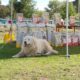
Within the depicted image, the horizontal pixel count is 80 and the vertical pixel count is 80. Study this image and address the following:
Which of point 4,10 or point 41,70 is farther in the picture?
point 4,10

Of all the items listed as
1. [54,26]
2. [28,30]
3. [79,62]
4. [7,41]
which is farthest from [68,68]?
[7,41]

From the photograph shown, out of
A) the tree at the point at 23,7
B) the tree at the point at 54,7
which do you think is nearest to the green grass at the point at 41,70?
the tree at the point at 23,7

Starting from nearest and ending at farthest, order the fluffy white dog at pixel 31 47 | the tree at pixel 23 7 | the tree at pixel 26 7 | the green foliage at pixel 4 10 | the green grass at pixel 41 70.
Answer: the green grass at pixel 41 70, the fluffy white dog at pixel 31 47, the tree at pixel 23 7, the tree at pixel 26 7, the green foliage at pixel 4 10

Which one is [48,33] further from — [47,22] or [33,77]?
[33,77]

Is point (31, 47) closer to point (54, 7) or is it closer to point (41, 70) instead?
point (41, 70)

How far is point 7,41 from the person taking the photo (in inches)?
620

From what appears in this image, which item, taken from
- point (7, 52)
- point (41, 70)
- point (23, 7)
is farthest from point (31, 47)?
point (23, 7)

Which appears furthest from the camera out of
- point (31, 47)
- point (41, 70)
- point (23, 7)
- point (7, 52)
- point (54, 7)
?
point (54, 7)

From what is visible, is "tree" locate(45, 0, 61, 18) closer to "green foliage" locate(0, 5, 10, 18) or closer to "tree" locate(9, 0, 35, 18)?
"green foliage" locate(0, 5, 10, 18)

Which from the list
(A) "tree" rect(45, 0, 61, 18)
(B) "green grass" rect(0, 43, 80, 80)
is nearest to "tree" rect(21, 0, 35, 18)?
(A) "tree" rect(45, 0, 61, 18)

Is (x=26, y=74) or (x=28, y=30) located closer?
(x=26, y=74)

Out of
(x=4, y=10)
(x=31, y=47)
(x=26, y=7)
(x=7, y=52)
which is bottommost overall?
(x=7, y=52)

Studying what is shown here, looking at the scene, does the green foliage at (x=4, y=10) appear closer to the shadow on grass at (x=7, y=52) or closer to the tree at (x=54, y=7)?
the tree at (x=54, y=7)

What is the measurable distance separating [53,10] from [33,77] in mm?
50788
